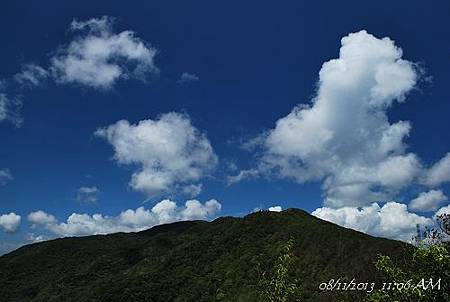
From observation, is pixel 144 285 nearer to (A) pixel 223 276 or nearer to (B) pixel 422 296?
(A) pixel 223 276

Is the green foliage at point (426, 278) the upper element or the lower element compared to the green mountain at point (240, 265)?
lower

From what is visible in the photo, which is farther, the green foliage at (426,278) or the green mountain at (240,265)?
the green mountain at (240,265)

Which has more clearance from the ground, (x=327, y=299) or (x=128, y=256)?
(x=128, y=256)

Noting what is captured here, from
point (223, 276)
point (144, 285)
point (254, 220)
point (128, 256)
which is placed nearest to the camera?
point (223, 276)

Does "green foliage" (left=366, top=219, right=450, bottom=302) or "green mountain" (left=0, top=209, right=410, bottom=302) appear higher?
"green mountain" (left=0, top=209, right=410, bottom=302)

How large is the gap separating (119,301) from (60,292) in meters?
46.9

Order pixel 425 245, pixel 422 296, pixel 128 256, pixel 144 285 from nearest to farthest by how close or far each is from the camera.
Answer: pixel 422 296
pixel 425 245
pixel 144 285
pixel 128 256

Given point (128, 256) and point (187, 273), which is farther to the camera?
point (128, 256)

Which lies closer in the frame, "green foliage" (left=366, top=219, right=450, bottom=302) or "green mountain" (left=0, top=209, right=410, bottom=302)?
"green foliage" (left=366, top=219, right=450, bottom=302)

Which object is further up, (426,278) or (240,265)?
(240,265)

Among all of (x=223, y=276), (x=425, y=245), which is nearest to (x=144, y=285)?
(x=223, y=276)

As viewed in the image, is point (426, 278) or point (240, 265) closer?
point (426, 278)

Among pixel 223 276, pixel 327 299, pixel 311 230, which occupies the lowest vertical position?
pixel 327 299

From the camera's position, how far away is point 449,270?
2202 centimetres
